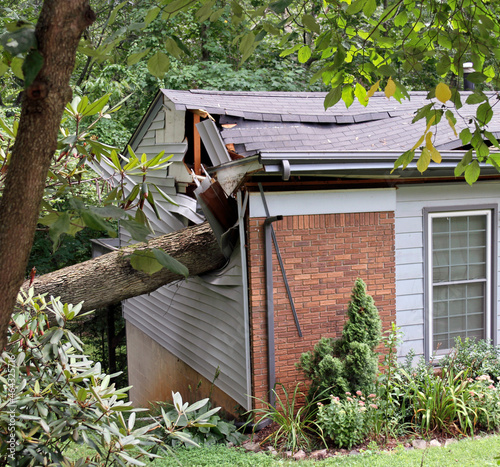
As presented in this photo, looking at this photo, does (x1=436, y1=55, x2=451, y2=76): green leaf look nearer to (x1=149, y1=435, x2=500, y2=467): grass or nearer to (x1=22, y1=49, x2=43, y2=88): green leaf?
(x1=22, y1=49, x2=43, y2=88): green leaf

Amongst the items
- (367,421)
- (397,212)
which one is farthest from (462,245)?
Answer: (367,421)

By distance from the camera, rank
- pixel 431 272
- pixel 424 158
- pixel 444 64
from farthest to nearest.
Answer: pixel 431 272 → pixel 444 64 → pixel 424 158

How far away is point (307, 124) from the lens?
8.27 metres

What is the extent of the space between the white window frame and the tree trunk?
6.71 meters

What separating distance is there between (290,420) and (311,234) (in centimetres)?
225

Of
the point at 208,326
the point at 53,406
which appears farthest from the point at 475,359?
the point at 53,406

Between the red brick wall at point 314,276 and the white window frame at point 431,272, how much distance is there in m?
0.65

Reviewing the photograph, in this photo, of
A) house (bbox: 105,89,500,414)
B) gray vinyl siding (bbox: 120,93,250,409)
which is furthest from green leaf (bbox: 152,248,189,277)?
gray vinyl siding (bbox: 120,93,250,409)

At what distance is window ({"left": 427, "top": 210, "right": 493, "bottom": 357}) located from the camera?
24.8 ft

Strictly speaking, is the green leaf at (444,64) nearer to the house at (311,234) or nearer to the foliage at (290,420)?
the house at (311,234)

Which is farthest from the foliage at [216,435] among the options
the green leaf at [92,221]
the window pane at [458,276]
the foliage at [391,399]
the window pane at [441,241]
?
the green leaf at [92,221]

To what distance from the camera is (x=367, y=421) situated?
19.5 ft

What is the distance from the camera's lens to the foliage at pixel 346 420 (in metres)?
5.80

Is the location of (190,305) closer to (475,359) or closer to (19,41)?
(475,359)
